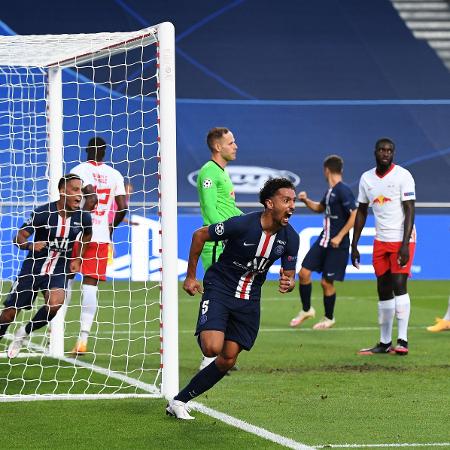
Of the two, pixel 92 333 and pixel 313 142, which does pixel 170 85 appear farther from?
pixel 313 142

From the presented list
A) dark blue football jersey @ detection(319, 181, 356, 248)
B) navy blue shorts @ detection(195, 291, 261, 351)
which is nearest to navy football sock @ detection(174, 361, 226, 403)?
navy blue shorts @ detection(195, 291, 261, 351)

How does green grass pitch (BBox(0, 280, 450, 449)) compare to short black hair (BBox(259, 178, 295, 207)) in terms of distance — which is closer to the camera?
green grass pitch (BBox(0, 280, 450, 449))

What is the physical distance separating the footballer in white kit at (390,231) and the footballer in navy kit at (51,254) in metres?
2.80

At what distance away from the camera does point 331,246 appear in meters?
13.9

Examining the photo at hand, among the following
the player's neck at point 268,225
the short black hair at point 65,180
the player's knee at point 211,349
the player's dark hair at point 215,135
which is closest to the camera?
the player's knee at point 211,349

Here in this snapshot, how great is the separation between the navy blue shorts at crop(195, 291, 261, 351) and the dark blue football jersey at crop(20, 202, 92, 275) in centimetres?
302

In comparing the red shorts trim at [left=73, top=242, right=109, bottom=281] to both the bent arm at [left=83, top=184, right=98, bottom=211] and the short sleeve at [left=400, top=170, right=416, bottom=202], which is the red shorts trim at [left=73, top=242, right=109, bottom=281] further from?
the short sleeve at [left=400, top=170, right=416, bottom=202]

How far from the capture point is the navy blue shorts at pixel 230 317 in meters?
7.48

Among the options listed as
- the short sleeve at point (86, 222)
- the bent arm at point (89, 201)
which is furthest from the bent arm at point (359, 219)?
the short sleeve at point (86, 222)

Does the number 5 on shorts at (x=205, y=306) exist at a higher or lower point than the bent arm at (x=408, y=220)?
lower

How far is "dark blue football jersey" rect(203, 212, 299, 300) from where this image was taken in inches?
292

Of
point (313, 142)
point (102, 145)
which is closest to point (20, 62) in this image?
point (102, 145)

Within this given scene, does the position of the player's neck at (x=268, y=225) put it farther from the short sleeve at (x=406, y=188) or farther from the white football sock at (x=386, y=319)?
the white football sock at (x=386, y=319)

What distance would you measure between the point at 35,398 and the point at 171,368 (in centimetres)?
102
